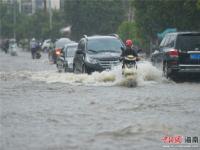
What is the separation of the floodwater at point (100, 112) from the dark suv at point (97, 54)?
1.37m

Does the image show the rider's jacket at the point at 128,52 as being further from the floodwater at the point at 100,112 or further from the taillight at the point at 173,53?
the taillight at the point at 173,53

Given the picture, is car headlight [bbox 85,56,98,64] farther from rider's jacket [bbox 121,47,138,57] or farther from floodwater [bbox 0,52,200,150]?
rider's jacket [bbox 121,47,138,57]

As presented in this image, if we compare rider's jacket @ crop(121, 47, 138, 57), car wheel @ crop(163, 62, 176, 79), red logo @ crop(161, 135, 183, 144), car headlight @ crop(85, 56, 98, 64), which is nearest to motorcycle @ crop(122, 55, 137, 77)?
rider's jacket @ crop(121, 47, 138, 57)

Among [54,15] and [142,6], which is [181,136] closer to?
[142,6]

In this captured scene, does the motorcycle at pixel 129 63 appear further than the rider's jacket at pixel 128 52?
No

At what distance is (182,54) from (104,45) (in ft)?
13.2

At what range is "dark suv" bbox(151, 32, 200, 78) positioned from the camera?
22453 millimetres

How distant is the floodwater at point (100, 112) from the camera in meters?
10.8

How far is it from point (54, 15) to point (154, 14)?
55.1m

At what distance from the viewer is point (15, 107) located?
51.5ft

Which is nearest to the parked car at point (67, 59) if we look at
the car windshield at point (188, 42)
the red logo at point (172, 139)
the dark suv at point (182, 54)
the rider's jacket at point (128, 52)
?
the dark suv at point (182, 54)

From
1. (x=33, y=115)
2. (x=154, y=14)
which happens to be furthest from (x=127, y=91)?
(x=154, y=14)

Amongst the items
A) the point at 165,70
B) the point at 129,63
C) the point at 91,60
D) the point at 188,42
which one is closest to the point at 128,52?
the point at 129,63

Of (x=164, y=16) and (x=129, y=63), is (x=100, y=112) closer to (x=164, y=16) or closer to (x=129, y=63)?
(x=129, y=63)
